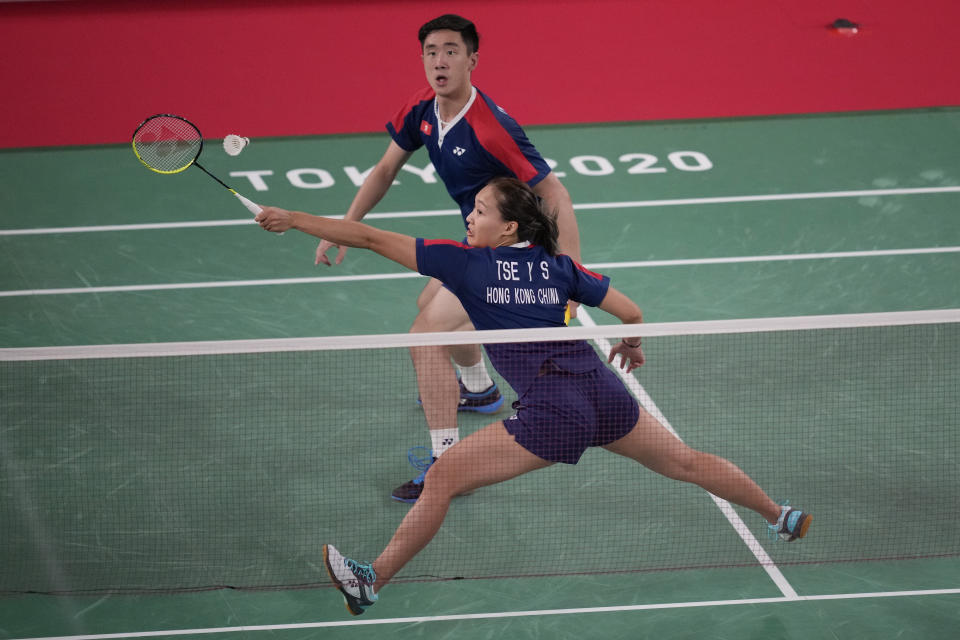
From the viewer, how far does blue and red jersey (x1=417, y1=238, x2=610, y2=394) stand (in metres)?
4.58

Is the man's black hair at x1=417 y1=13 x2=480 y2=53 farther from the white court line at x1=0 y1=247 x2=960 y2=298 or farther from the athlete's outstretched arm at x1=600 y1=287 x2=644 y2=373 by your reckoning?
the white court line at x1=0 y1=247 x2=960 y2=298

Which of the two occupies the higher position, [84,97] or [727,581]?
[84,97]

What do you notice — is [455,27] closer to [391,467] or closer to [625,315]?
Result: [625,315]

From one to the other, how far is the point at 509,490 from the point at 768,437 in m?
1.42

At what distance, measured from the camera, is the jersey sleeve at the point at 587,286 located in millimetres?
4711

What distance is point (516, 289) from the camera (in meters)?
4.62

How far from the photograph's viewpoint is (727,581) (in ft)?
17.0

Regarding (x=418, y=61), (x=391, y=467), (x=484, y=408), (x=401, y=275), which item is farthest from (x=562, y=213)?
(x=418, y=61)

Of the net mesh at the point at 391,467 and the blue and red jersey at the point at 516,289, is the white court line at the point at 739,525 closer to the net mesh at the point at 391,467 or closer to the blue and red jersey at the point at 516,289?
the net mesh at the point at 391,467

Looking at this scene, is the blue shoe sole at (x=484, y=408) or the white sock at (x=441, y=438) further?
the blue shoe sole at (x=484, y=408)

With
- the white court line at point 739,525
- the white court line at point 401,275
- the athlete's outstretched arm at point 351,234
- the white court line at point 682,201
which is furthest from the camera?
the white court line at point 682,201

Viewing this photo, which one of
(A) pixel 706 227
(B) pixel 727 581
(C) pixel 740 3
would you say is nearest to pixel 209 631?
(B) pixel 727 581

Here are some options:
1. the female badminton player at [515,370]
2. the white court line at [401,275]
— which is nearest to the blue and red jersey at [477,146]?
the female badminton player at [515,370]

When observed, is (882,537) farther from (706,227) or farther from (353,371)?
(706,227)
